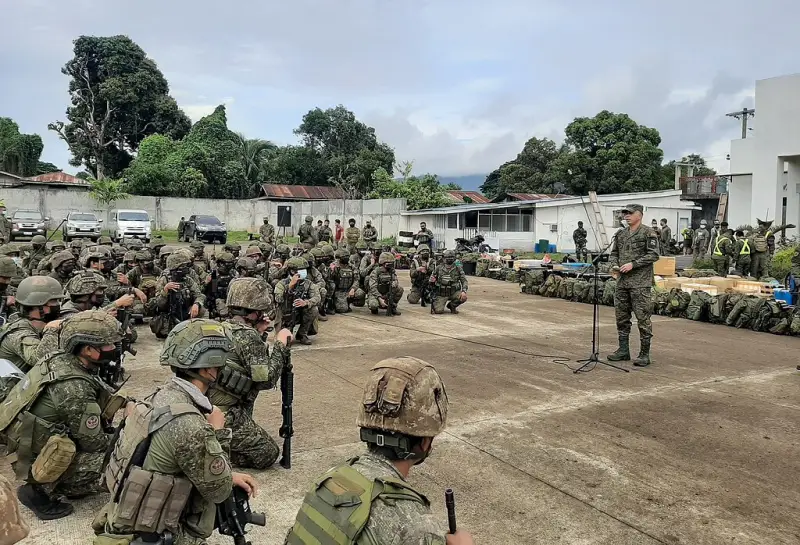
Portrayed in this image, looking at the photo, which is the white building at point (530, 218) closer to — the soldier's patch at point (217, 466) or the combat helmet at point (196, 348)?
the combat helmet at point (196, 348)

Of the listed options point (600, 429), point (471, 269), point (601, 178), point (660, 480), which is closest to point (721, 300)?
point (600, 429)

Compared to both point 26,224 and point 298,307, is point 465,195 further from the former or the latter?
point 298,307

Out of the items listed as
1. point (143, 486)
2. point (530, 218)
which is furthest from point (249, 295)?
point (530, 218)

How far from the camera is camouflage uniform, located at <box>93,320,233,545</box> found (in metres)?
2.62

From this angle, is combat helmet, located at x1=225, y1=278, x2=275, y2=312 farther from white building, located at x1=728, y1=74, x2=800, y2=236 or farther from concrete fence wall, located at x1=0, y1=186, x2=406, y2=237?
concrete fence wall, located at x1=0, y1=186, x2=406, y2=237

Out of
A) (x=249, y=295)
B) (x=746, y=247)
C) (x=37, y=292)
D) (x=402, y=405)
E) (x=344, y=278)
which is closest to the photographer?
(x=402, y=405)

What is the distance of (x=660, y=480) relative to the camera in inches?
176

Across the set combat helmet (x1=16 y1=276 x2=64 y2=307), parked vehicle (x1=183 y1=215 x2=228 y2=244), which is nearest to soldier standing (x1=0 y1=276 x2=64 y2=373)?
combat helmet (x1=16 y1=276 x2=64 y2=307)

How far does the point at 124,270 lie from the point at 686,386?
341 inches

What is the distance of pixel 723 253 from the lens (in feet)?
56.7

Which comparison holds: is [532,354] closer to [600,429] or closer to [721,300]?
[600,429]

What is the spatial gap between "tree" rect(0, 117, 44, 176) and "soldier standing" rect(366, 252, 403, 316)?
4426 cm

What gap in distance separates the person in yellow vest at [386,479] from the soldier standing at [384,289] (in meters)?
9.63

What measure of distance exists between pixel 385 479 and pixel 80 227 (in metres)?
26.8
